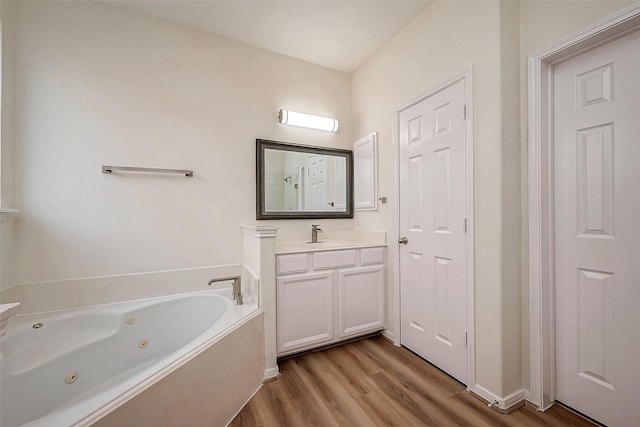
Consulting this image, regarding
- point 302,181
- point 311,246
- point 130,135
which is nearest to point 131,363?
point 311,246

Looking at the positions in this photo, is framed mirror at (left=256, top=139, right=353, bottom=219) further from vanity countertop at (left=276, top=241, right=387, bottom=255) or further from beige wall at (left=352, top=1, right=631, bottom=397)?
beige wall at (left=352, top=1, right=631, bottom=397)

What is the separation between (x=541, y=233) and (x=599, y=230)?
22cm

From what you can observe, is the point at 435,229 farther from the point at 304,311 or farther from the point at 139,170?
the point at 139,170

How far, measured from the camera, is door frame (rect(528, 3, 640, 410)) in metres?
1.42

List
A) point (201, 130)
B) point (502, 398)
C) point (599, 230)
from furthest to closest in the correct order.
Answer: point (201, 130) → point (502, 398) → point (599, 230)

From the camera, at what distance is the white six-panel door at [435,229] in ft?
5.41

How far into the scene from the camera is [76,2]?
5.87 ft

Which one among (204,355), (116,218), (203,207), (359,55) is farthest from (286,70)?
(204,355)

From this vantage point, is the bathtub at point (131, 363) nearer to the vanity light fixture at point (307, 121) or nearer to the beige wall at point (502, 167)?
the beige wall at point (502, 167)

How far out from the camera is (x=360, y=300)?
219cm

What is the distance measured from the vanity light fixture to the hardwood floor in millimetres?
2037

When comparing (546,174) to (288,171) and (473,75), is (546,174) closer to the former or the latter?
(473,75)

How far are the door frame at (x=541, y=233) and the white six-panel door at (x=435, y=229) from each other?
0.34 m

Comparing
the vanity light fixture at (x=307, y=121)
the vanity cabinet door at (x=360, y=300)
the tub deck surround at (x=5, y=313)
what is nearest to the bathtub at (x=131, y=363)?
the tub deck surround at (x=5, y=313)
